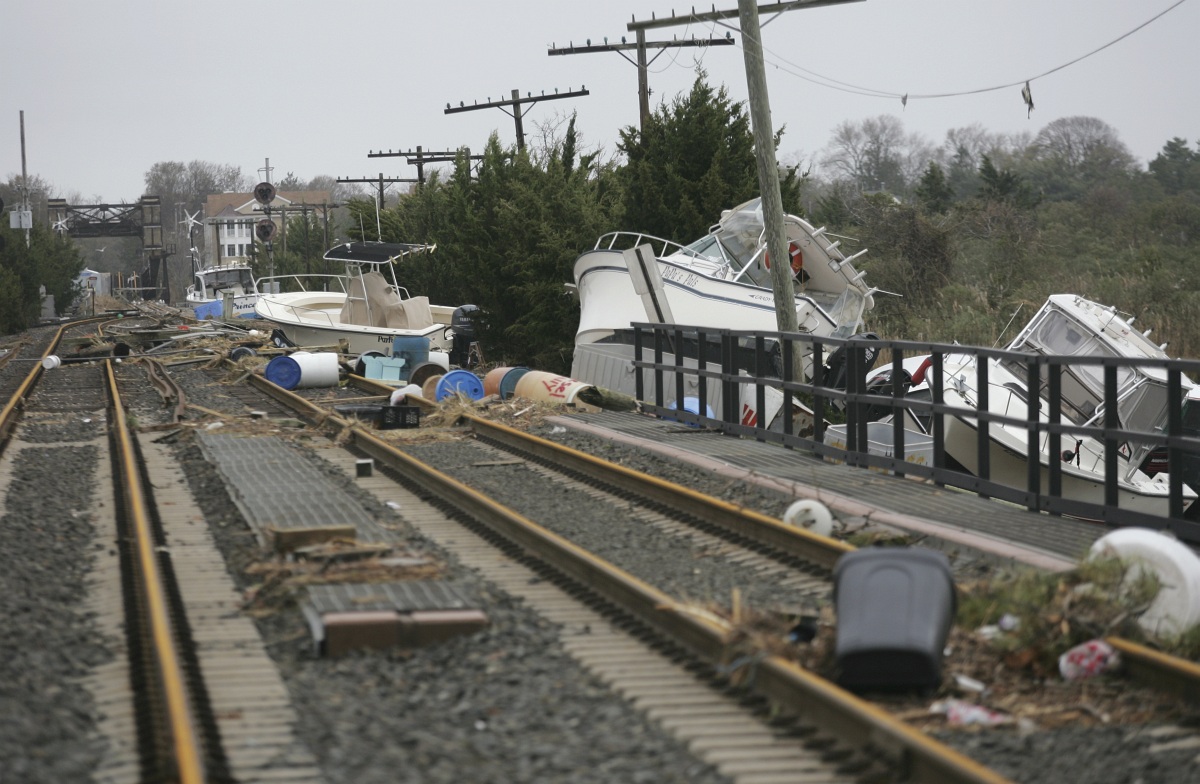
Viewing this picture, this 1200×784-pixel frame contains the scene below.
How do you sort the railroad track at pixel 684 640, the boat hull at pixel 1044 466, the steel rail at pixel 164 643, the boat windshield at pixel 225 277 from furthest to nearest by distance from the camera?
the boat windshield at pixel 225 277, the boat hull at pixel 1044 466, the railroad track at pixel 684 640, the steel rail at pixel 164 643

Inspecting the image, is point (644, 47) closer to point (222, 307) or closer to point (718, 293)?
point (718, 293)

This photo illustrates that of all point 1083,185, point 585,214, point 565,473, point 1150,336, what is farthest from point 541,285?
point 1083,185

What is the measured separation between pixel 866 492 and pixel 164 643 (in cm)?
657

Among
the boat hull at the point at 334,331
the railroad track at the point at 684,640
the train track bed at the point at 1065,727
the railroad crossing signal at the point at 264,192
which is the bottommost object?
the train track bed at the point at 1065,727

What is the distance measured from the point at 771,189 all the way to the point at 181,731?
1425 centimetres

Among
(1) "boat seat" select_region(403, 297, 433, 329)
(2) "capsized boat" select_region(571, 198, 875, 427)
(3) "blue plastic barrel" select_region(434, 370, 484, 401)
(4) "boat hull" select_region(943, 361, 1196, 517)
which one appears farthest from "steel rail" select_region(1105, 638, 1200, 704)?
(1) "boat seat" select_region(403, 297, 433, 329)

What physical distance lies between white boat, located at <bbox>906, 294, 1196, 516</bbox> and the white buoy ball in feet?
24.4

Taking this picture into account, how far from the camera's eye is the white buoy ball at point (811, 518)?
9.13 m

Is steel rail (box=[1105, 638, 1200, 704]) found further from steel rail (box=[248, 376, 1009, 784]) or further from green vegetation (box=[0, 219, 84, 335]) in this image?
green vegetation (box=[0, 219, 84, 335])

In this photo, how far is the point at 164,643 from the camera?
5.89m

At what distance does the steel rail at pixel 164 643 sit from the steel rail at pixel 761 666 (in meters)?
2.26

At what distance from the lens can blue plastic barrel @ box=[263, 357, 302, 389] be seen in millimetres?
22297

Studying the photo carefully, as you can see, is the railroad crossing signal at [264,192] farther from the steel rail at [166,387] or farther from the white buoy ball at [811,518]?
the white buoy ball at [811,518]

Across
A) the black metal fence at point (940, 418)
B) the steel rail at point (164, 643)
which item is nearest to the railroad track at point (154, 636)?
the steel rail at point (164, 643)
